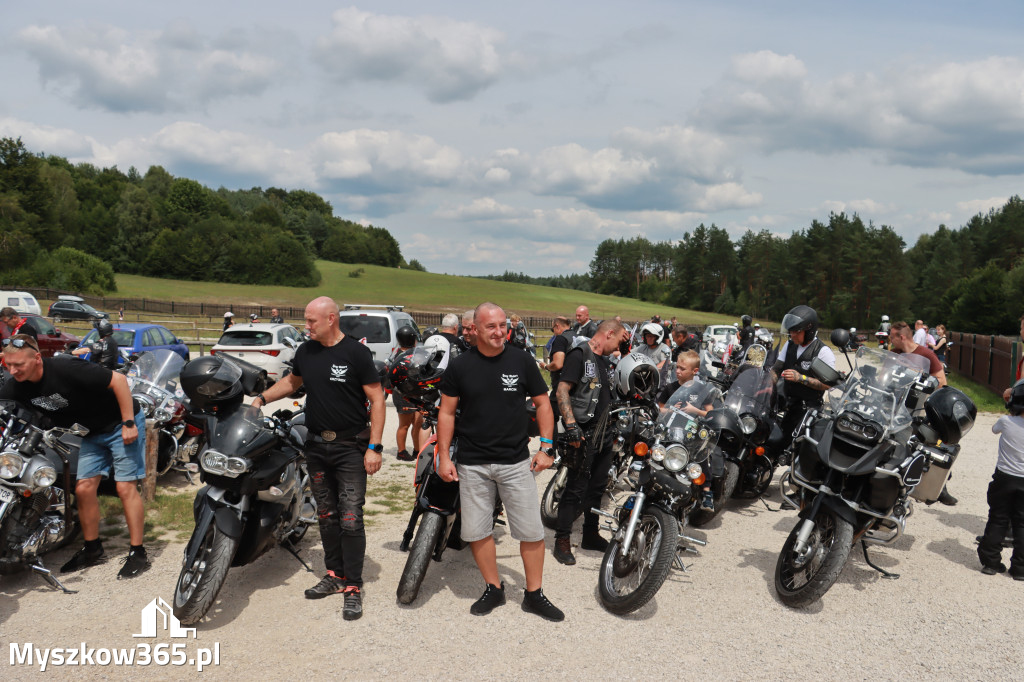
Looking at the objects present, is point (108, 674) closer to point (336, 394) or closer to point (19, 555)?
point (19, 555)

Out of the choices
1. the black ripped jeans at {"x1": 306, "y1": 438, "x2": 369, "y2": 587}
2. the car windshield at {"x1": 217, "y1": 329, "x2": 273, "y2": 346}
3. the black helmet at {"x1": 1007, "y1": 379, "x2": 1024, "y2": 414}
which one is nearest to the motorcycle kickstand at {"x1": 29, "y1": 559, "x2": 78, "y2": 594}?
the black ripped jeans at {"x1": 306, "y1": 438, "x2": 369, "y2": 587}

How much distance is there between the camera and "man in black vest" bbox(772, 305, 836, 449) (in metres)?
6.98

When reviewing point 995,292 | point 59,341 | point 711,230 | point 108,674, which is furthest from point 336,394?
point 711,230

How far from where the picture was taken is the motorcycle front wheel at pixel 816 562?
14.9 ft

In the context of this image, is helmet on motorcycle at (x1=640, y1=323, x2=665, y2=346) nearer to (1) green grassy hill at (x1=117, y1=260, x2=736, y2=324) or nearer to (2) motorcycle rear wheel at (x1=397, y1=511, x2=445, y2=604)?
(2) motorcycle rear wheel at (x1=397, y1=511, x2=445, y2=604)

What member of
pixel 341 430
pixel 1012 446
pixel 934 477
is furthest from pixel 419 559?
pixel 1012 446

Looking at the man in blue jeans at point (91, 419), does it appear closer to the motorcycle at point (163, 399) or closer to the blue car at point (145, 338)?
the motorcycle at point (163, 399)

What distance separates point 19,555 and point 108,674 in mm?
1522

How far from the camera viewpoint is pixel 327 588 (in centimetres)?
479

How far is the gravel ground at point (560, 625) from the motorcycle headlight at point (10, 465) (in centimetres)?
87

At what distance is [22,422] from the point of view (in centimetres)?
500

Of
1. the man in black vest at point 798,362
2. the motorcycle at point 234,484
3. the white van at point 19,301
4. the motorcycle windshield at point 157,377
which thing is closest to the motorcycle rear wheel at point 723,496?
the man in black vest at point 798,362

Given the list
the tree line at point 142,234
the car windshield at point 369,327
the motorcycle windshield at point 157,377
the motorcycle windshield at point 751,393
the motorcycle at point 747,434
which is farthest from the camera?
the tree line at point 142,234

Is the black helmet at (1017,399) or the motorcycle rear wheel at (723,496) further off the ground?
the black helmet at (1017,399)
